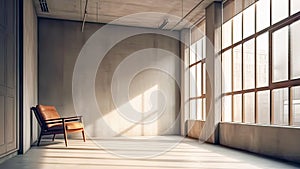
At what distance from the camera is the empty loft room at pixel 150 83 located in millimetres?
4176

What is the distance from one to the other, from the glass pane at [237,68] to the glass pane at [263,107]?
71 centimetres

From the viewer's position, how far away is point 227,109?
19.5 ft

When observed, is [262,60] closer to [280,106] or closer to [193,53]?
[280,106]

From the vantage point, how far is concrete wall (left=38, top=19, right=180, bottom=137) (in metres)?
7.23

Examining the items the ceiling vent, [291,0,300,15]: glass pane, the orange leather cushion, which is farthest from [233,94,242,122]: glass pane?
the ceiling vent

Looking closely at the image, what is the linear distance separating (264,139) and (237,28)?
230 cm

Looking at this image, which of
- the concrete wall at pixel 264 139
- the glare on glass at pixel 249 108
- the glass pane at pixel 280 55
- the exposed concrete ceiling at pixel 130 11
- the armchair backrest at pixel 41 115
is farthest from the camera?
the exposed concrete ceiling at pixel 130 11

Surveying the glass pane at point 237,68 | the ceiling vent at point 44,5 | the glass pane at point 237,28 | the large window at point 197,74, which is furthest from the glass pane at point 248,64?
the ceiling vent at point 44,5

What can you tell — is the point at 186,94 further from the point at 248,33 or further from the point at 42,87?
the point at 42,87

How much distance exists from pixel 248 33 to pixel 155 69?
11.3 ft

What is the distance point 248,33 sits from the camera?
17.1ft

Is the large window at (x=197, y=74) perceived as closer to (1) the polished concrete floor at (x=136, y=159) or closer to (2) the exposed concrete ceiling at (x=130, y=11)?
(2) the exposed concrete ceiling at (x=130, y=11)

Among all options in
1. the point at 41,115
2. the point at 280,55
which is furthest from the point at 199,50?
the point at 41,115

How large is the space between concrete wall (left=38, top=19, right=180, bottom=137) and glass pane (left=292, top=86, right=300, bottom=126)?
4.46 m
